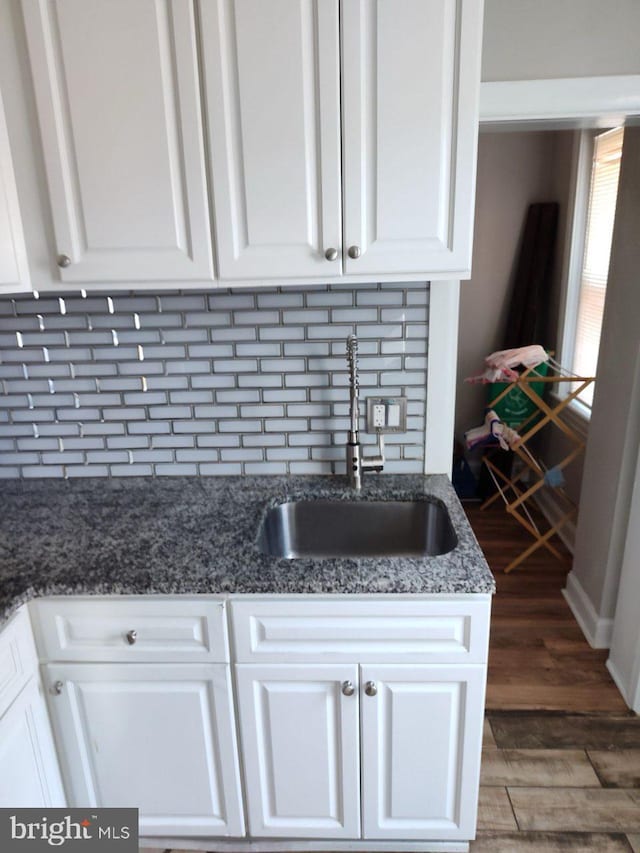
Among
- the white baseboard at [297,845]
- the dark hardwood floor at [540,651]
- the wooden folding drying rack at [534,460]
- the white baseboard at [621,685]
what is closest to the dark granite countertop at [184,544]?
the white baseboard at [297,845]

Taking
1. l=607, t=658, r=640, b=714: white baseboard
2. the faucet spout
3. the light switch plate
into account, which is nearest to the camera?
the faucet spout

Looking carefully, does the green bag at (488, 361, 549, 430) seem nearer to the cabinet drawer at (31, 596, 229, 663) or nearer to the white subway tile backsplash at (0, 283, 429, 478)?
the white subway tile backsplash at (0, 283, 429, 478)

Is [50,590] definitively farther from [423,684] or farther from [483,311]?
[483,311]

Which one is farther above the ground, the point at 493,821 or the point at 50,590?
the point at 50,590

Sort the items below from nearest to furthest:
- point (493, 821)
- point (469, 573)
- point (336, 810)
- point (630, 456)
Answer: point (469, 573) → point (336, 810) → point (493, 821) → point (630, 456)

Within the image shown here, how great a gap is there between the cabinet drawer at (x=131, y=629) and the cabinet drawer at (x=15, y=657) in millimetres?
27

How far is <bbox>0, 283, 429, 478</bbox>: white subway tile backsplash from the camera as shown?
5.62 ft

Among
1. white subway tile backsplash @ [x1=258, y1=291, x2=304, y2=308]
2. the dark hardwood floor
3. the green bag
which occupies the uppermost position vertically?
white subway tile backsplash @ [x1=258, y1=291, x2=304, y2=308]

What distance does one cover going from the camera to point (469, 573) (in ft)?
4.21

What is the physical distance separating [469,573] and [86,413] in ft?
4.18

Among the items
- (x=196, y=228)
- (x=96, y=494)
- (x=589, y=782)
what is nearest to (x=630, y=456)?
(x=589, y=782)

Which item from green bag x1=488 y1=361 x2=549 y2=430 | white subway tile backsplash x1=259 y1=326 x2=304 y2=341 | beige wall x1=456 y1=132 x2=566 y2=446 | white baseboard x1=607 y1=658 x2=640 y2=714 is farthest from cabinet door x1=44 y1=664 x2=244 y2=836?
beige wall x1=456 y1=132 x2=566 y2=446

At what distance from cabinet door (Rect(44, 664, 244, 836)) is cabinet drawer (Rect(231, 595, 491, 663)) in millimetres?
143

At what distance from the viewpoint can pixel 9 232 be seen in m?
1.34
